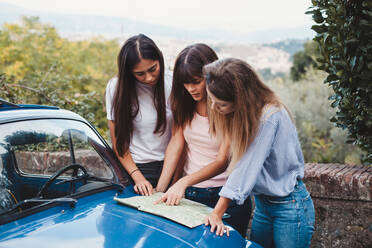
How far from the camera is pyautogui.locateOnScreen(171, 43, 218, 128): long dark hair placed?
2430 millimetres

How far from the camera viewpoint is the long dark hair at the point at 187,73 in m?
2.43

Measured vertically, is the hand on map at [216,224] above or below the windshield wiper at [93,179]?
below

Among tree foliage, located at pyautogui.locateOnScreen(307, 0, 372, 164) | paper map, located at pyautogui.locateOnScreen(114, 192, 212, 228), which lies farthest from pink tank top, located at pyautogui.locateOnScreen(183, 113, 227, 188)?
tree foliage, located at pyautogui.locateOnScreen(307, 0, 372, 164)

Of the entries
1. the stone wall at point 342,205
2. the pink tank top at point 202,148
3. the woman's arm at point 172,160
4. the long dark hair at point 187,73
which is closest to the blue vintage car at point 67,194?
the woman's arm at point 172,160

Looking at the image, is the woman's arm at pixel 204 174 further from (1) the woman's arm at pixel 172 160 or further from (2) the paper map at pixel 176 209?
(1) the woman's arm at pixel 172 160

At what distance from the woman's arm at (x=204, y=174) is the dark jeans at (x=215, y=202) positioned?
15cm

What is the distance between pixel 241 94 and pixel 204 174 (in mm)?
734

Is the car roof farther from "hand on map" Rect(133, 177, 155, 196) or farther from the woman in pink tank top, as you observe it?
the woman in pink tank top

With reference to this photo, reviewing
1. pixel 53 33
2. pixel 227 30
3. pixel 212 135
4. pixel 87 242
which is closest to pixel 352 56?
pixel 212 135

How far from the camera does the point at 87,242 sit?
5.81 feet

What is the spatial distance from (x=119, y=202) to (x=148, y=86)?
99 centimetres

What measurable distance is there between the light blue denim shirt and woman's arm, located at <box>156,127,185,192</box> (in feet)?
2.54

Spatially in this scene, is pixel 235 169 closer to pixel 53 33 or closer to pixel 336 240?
pixel 336 240

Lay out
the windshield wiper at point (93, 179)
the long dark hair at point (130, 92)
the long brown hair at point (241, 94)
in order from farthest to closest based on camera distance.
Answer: the long dark hair at point (130, 92) → the windshield wiper at point (93, 179) → the long brown hair at point (241, 94)
